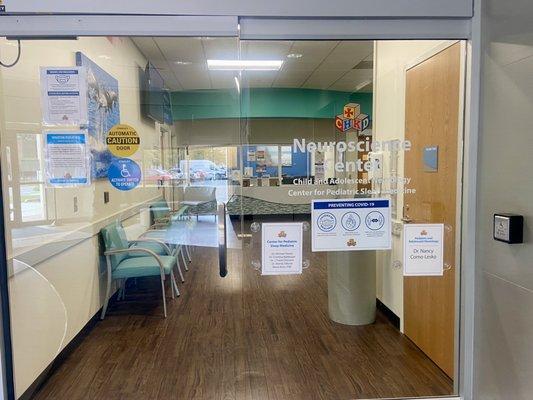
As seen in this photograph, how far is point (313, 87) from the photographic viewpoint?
2.92 metres

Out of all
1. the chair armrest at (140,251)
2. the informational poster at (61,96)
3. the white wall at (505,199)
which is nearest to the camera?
the white wall at (505,199)

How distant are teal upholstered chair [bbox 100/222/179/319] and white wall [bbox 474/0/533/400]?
2.57 m

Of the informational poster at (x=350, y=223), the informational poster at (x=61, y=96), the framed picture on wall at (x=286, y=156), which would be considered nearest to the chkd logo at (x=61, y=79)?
the informational poster at (x=61, y=96)

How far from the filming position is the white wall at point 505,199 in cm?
168

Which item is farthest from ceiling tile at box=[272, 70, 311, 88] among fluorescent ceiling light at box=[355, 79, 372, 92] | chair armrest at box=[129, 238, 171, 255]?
chair armrest at box=[129, 238, 171, 255]

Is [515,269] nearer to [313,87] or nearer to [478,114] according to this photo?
[478,114]

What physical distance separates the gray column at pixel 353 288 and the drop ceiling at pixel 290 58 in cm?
141

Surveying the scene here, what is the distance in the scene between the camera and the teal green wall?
2475 millimetres

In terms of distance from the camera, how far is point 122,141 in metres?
2.54

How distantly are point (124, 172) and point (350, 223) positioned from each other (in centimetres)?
154

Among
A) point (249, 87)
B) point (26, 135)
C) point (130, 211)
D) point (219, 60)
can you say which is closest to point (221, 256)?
point (249, 87)

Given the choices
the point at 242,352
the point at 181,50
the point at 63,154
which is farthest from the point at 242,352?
the point at 181,50

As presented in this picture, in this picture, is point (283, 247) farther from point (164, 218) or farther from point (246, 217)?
point (164, 218)

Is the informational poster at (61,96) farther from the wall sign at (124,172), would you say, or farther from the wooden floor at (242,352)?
the wooden floor at (242,352)
